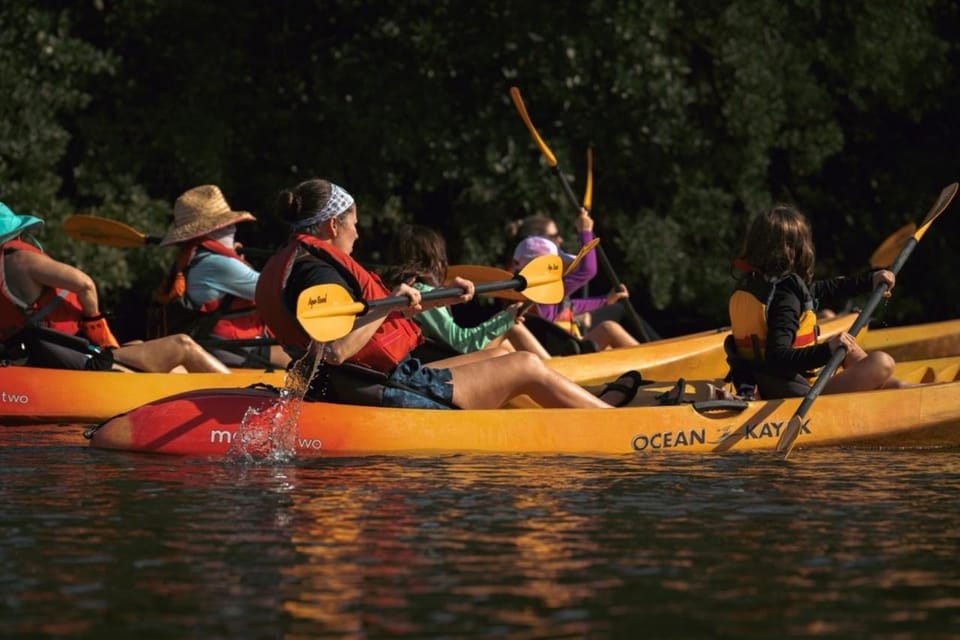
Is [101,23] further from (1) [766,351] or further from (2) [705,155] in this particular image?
(1) [766,351]

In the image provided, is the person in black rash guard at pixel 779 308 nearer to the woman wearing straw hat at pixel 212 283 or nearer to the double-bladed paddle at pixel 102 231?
the woman wearing straw hat at pixel 212 283

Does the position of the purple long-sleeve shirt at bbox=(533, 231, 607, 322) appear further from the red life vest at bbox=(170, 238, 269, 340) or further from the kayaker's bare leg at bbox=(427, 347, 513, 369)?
the kayaker's bare leg at bbox=(427, 347, 513, 369)

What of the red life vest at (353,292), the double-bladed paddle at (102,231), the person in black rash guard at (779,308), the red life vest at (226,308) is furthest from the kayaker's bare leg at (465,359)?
the double-bladed paddle at (102,231)

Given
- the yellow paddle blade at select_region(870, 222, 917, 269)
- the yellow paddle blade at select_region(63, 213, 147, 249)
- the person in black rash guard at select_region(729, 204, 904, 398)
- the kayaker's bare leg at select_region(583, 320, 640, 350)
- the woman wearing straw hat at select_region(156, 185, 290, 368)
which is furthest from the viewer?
the kayaker's bare leg at select_region(583, 320, 640, 350)

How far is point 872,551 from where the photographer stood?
5.22m

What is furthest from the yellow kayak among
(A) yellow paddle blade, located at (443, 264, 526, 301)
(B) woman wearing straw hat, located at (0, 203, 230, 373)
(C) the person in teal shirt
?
(B) woman wearing straw hat, located at (0, 203, 230, 373)

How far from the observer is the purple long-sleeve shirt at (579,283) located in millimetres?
11023

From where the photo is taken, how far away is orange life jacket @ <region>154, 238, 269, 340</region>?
9867 millimetres

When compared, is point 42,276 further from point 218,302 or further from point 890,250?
point 890,250

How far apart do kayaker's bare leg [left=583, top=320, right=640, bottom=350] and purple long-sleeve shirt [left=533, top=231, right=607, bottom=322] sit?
21cm

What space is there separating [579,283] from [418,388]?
3.73 m

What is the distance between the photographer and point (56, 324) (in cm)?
919

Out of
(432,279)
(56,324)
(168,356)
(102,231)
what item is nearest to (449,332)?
(432,279)

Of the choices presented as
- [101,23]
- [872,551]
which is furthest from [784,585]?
[101,23]
